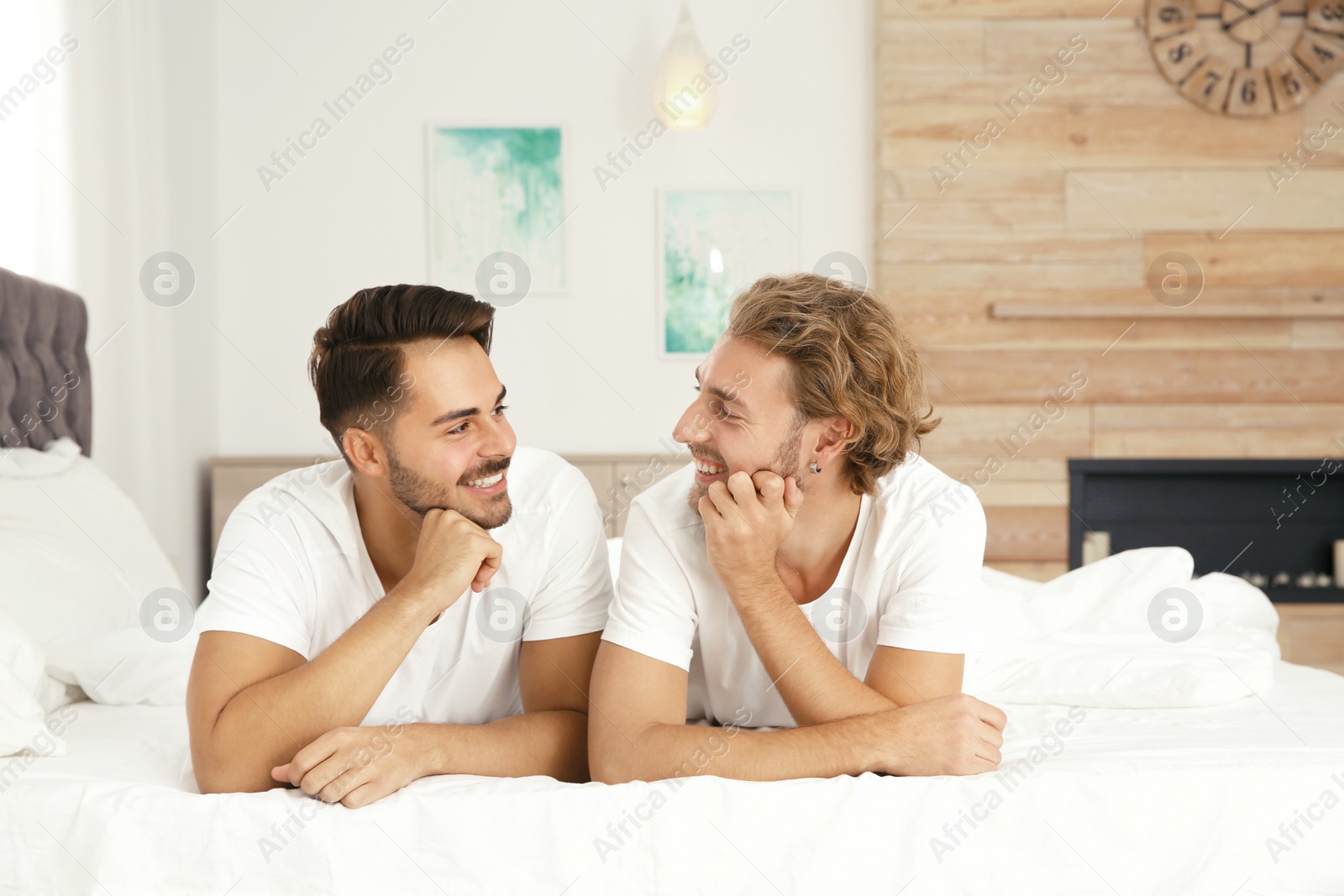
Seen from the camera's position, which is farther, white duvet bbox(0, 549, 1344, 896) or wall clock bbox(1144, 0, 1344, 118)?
wall clock bbox(1144, 0, 1344, 118)

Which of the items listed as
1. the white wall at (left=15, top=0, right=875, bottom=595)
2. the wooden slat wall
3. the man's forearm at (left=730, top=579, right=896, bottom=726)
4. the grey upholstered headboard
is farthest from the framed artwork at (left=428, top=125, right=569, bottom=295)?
the man's forearm at (left=730, top=579, right=896, bottom=726)

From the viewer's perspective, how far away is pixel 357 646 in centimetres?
132

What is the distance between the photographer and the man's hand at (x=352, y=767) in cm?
125

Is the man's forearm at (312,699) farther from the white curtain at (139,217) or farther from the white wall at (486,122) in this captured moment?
the white wall at (486,122)

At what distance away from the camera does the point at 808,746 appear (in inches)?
51.5

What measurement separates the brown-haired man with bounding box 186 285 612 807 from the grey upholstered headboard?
1.06 meters

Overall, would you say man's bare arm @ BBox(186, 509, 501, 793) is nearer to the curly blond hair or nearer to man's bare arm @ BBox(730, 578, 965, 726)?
man's bare arm @ BBox(730, 578, 965, 726)

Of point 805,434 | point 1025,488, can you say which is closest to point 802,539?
point 805,434

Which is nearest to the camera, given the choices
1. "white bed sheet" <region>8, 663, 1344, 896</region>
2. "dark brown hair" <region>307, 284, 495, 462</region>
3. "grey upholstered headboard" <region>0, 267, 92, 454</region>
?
"white bed sheet" <region>8, 663, 1344, 896</region>

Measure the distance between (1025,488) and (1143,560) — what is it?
157 cm

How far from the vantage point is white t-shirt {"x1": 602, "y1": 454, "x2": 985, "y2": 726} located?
1414mm

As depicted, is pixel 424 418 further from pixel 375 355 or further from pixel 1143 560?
pixel 1143 560

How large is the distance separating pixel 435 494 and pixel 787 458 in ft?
1.62

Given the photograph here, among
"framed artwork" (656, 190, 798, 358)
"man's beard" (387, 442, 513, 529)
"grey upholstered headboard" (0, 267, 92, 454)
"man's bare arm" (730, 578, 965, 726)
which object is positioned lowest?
"man's bare arm" (730, 578, 965, 726)
